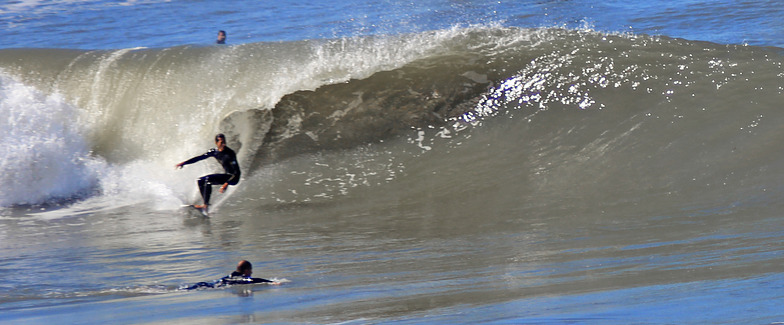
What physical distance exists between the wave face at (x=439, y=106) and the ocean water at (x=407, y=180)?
3cm

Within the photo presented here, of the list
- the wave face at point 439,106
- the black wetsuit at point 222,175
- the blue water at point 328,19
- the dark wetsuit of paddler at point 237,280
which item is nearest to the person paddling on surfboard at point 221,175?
the black wetsuit at point 222,175

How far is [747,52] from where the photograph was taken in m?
10.9

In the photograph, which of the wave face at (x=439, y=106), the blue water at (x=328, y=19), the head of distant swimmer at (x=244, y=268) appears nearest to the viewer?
the head of distant swimmer at (x=244, y=268)

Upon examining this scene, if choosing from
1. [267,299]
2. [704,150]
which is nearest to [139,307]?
[267,299]

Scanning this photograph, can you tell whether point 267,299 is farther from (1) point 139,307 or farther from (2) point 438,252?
(2) point 438,252

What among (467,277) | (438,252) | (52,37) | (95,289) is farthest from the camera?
(52,37)

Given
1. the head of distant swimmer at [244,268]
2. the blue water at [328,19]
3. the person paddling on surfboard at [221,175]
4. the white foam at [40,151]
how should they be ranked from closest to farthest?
the head of distant swimmer at [244,268]
the person paddling on surfboard at [221,175]
the white foam at [40,151]
the blue water at [328,19]

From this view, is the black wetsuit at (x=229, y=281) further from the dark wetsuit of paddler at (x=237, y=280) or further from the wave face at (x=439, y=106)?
the wave face at (x=439, y=106)

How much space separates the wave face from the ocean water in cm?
3

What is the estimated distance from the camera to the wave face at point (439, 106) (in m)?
9.33

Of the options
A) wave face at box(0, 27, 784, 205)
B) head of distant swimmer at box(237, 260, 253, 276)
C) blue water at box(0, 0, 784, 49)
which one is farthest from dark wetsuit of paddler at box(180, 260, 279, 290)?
blue water at box(0, 0, 784, 49)

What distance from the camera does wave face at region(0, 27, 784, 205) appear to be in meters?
9.33

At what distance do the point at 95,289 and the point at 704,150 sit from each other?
6.09 metres

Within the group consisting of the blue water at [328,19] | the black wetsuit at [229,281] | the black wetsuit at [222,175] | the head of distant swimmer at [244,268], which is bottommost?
the black wetsuit at [229,281]
